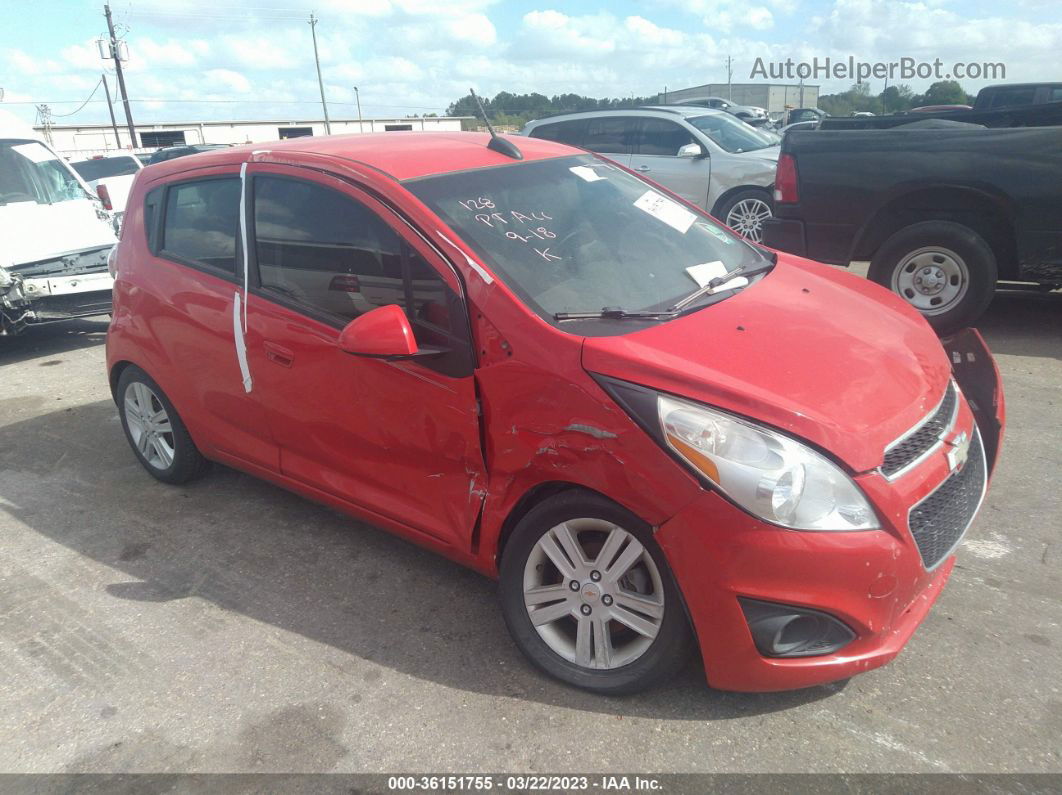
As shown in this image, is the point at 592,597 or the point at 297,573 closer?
the point at 592,597

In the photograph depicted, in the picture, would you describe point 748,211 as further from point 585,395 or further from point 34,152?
point 585,395

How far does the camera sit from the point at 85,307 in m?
7.39

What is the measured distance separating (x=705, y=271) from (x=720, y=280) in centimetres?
7

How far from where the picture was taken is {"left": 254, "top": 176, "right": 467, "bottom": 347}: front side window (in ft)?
9.21

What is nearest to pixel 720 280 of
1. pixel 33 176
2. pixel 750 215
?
pixel 750 215

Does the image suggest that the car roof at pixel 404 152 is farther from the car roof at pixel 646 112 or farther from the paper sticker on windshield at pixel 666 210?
the car roof at pixel 646 112

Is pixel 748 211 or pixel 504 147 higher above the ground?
pixel 504 147

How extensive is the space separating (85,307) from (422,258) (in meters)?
5.88

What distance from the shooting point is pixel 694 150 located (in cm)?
984

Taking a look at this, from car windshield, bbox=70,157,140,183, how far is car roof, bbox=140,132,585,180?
533 inches

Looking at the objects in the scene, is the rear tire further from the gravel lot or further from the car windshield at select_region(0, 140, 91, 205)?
the car windshield at select_region(0, 140, 91, 205)

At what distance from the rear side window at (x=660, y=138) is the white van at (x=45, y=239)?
627cm

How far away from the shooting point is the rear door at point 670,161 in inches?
389

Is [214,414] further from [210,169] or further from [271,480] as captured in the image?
[210,169]
